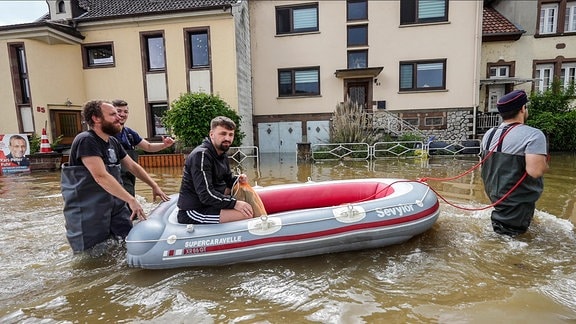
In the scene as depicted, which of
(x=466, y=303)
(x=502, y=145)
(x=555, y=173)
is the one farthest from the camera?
(x=555, y=173)

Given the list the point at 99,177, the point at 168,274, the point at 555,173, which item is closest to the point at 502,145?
the point at 168,274

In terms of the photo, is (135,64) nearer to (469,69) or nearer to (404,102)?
(404,102)

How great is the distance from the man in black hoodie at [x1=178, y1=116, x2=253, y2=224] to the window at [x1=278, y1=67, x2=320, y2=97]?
476 inches

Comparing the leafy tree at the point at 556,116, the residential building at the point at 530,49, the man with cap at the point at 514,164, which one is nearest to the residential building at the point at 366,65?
the residential building at the point at 530,49

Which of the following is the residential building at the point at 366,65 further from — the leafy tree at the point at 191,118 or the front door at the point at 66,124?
the front door at the point at 66,124

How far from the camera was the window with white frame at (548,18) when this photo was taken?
47.6ft

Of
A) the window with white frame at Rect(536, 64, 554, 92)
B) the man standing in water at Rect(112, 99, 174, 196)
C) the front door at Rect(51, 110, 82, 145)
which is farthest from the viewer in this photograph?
the window with white frame at Rect(536, 64, 554, 92)

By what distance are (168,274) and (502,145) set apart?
3.48m

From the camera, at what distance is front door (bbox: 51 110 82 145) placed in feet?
42.9

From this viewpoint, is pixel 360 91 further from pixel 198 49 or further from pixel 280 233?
pixel 280 233

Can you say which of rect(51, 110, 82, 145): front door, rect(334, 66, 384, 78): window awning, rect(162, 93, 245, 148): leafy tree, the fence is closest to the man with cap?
the fence

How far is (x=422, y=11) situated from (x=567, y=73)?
23.8 feet

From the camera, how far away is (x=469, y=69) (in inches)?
537

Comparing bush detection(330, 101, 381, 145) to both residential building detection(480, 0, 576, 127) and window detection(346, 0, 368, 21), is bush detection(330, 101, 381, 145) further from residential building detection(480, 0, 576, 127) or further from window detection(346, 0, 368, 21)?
residential building detection(480, 0, 576, 127)
